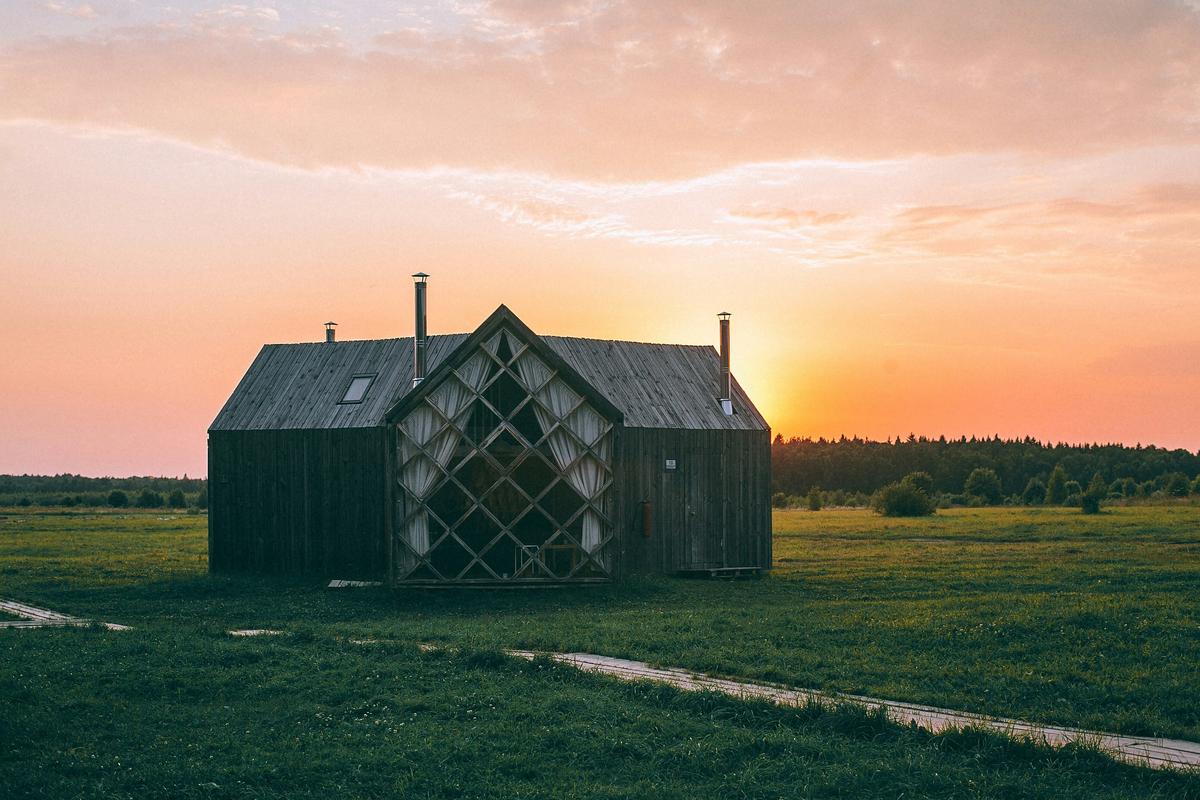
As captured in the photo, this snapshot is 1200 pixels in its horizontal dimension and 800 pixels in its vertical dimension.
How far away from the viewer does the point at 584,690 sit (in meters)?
13.7

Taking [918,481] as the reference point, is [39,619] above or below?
below

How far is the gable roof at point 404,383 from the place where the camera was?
31.3m

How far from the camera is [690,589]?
27.9m

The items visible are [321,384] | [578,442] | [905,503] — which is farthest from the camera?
[905,503]

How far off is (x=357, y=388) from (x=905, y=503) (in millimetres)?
37096

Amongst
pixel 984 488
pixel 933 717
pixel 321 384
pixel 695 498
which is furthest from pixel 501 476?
pixel 984 488

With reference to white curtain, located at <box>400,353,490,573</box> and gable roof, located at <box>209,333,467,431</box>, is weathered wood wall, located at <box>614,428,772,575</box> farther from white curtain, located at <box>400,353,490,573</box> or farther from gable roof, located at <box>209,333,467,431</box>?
gable roof, located at <box>209,333,467,431</box>

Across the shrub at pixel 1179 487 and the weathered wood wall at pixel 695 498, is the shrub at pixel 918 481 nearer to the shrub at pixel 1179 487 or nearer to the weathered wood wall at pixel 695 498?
the shrub at pixel 1179 487

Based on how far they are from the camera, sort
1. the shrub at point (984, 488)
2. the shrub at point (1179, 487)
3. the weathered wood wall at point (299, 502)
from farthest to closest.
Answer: the shrub at point (984, 488) < the shrub at point (1179, 487) < the weathered wood wall at point (299, 502)

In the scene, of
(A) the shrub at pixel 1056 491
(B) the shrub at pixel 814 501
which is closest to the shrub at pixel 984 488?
(A) the shrub at pixel 1056 491

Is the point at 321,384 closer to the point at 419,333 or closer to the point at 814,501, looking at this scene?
the point at 419,333

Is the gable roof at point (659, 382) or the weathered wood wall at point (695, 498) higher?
the gable roof at point (659, 382)

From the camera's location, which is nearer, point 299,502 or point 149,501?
point 299,502

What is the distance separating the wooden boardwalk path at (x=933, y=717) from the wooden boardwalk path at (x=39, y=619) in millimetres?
9651
